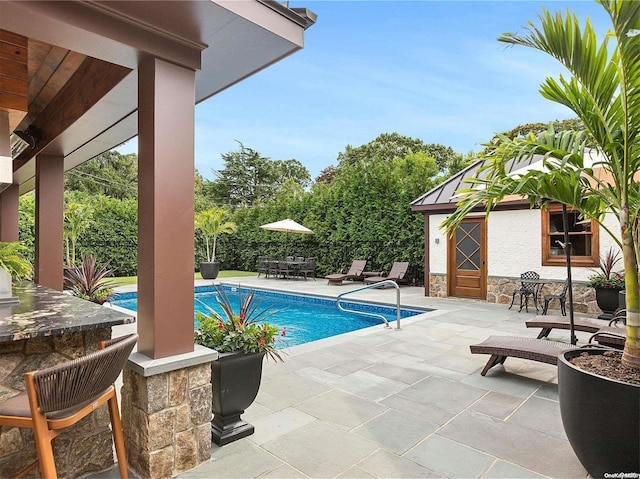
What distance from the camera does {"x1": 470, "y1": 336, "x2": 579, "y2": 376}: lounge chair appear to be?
3.75 metres

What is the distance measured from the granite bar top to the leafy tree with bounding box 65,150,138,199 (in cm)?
2369

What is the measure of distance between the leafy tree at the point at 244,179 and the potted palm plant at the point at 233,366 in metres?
26.1

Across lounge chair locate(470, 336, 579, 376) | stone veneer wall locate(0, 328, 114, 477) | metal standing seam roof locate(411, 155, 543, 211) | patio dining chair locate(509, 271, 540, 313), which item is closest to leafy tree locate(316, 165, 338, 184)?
metal standing seam roof locate(411, 155, 543, 211)

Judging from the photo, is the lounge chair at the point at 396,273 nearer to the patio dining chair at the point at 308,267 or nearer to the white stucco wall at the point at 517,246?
the white stucco wall at the point at 517,246

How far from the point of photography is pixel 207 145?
33125mm

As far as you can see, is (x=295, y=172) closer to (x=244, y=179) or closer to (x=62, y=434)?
(x=244, y=179)

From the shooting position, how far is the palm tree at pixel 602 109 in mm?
2209

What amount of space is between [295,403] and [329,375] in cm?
84

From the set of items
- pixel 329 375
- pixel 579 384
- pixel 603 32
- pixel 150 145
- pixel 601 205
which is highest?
pixel 603 32

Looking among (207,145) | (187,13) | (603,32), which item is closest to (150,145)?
(187,13)

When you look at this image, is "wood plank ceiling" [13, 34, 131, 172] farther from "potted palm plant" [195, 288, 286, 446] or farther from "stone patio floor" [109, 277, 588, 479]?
"stone patio floor" [109, 277, 588, 479]

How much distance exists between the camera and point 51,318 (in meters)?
2.30

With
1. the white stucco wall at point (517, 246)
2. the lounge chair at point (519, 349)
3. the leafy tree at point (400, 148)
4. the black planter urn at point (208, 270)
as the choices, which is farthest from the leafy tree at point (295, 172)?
the lounge chair at point (519, 349)

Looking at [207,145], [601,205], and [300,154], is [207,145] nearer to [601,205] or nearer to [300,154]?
[300,154]
